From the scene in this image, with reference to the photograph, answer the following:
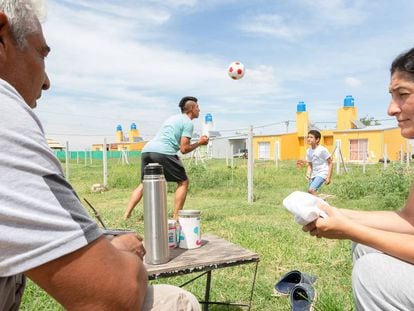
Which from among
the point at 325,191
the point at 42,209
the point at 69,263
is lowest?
the point at 325,191

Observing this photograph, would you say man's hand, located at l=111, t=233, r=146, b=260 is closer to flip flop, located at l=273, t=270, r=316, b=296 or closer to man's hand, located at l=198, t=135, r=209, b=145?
flip flop, located at l=273, t=270, r=316, b=296

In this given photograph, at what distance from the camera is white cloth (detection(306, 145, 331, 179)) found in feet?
22.7

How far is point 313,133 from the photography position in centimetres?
715

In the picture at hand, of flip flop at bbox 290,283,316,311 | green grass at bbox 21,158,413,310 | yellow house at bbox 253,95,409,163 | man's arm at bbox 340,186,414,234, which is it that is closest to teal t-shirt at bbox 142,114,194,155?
green grass at bbox 21,158,413,310

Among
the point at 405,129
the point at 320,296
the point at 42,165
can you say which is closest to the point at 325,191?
the point at 320,296

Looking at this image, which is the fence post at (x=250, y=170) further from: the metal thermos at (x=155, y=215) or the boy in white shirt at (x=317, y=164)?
the metal thermos at (x=155, y=215)

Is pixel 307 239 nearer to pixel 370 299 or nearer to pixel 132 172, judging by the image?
pixel 370 299

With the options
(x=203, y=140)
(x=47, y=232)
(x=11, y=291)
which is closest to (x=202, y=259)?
(x=11, y=291)

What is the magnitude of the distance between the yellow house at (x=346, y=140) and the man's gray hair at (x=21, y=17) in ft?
63.2

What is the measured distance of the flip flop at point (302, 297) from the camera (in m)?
2.20

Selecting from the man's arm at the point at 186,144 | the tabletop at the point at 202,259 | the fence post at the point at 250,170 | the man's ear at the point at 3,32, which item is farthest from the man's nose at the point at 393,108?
the fence post at the point at 250,170

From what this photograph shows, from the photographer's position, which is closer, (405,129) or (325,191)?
(405,129)

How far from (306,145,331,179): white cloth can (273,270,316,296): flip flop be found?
180 inches

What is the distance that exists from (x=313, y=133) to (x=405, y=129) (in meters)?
5.62
